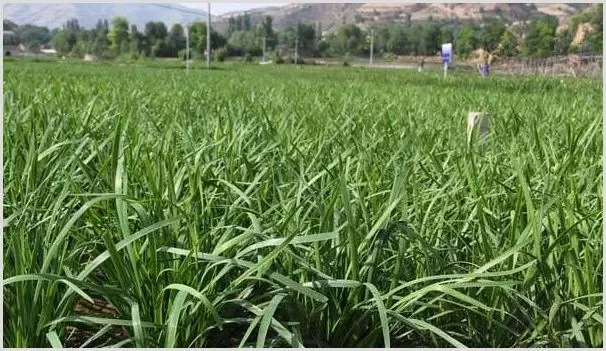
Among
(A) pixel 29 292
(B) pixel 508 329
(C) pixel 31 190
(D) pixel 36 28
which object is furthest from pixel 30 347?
(D) pixel 36 28

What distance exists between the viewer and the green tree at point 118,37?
6381 cm

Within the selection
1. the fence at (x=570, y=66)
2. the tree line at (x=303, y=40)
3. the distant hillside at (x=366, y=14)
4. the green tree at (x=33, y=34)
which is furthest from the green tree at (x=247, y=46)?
the distant hillside at (x=366, y=14)

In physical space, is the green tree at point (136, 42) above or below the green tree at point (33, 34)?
below

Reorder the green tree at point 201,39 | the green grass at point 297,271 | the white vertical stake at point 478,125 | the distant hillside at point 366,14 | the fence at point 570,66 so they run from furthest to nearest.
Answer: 1. the distant hillside at point 366,14
2. the green tree at point 201,39
3. the fence at point 570,66
4. the white vertical stake at point 478,125
5. the green grass at point 297,271

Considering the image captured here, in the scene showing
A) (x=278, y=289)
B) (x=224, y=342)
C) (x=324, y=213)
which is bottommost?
(x=224, y=342)

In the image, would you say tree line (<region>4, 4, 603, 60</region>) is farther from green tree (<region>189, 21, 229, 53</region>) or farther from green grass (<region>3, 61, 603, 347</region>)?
green grass (<region>3, 61, 603, 347</region>)

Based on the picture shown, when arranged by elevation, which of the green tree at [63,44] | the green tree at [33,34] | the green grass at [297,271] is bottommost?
the green grass at [297,271]

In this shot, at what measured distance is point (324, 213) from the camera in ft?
3.62

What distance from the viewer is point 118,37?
66.1m

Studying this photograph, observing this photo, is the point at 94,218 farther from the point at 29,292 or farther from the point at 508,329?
the point at 508,329

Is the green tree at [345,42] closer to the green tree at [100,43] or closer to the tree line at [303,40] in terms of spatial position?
the tree line at [303,40]

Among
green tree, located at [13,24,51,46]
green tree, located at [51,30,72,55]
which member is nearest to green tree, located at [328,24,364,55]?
green tree, located at [51,30,72,55]

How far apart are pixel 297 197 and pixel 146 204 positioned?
0.93 ft

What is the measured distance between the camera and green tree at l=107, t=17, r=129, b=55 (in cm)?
6381
